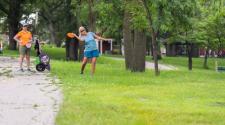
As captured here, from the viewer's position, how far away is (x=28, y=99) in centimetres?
1219

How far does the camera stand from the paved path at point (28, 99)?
9.61 m

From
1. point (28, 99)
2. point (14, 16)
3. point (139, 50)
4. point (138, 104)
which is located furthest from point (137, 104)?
point (14, 16)

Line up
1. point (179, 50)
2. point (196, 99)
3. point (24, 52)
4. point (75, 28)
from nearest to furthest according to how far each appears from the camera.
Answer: point (196, 99)
point (24, 52)
point (75, 28)
point (179, 50)

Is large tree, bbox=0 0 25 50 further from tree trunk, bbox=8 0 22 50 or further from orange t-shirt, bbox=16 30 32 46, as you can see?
orange t-shirt, bbox=16 30 32 46

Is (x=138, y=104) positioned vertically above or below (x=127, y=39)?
below

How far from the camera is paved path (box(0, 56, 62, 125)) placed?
961cm

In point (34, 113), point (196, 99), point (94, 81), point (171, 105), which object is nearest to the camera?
point (34, 113)

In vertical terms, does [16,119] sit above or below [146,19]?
below

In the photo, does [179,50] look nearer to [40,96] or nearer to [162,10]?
[162,10]

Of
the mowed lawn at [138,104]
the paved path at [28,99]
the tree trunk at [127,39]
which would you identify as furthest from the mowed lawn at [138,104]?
the tree trunk at [127,39]

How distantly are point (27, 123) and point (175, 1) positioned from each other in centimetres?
1293

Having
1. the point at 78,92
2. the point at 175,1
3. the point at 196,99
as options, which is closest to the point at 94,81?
the point at 78,92

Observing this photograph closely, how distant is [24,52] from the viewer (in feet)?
67.2

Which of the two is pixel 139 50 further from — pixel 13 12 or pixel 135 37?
pixel 13 12
